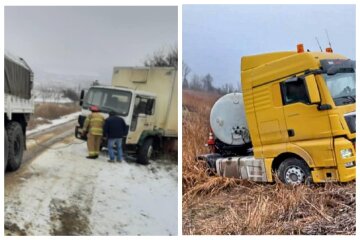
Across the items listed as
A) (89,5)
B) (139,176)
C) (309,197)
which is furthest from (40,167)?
(309,197)

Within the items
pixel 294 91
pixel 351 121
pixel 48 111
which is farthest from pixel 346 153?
pixel 48 111

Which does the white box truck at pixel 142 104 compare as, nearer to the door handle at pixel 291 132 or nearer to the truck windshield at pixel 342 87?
the door handle at pixel 291 132

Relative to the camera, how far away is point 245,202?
15.6 ft

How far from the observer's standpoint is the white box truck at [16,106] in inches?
184

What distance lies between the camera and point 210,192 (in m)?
4.86

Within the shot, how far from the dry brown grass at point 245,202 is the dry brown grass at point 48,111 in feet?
4.00

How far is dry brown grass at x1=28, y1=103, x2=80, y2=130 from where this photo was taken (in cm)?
484

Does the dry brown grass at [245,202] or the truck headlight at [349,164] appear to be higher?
the truck headlight at [349,164]

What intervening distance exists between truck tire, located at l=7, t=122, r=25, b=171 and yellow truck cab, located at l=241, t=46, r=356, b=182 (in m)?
2.35

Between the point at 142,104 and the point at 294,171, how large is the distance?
171cm

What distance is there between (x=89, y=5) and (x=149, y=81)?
3.21 feet

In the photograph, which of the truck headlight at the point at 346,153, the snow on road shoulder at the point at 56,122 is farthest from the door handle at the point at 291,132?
the snow on road shoulder at the point at 56,122

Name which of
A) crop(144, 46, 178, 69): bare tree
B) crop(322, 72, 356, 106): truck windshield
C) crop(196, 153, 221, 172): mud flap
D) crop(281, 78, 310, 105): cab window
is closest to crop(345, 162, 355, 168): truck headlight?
crop(322, 72, 356, 106): truck windshield

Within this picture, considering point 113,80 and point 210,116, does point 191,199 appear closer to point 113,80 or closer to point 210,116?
point 210,116
